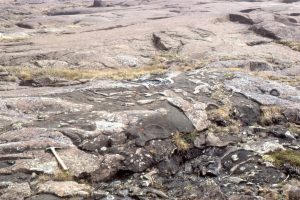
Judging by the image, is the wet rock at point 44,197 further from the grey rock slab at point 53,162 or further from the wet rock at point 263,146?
the wet rock at point 263,146

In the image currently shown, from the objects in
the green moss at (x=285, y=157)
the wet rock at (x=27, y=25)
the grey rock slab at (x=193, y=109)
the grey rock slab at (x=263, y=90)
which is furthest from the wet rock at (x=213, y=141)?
the wet rock at (x=27, y=25)

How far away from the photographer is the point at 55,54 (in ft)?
95.8

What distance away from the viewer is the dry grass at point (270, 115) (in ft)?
57.6

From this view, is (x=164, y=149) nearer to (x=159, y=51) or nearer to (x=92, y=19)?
(x=159, y=51)

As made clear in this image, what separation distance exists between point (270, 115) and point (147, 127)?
568 cm

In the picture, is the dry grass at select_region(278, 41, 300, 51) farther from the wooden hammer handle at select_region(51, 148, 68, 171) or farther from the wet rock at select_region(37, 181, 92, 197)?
the wet rock at select_region(37, 181, 92, 197)

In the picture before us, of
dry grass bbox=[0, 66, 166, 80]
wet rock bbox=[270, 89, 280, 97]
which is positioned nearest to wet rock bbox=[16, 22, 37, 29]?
dry grass bbox=[0, 66, 166, 80]

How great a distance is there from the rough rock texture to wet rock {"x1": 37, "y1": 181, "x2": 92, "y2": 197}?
0.03m

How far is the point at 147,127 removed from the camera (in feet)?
50.7

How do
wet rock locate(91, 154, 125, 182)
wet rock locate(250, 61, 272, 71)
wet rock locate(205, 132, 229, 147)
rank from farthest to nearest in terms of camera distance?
wet rock locate(250, 61, 272, 71) < wet rock locate(205, 132, 229, 147) < wet rock locate(91, 154, 125, 182)

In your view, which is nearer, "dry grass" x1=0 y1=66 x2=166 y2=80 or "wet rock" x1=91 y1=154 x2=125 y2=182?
"wet rock" x1=91 y1=154 x2=125 y2=182

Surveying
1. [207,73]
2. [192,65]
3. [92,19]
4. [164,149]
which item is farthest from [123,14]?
[164,149]

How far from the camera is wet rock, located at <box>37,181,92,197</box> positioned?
11680mm

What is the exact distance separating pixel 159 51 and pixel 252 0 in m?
35.9
